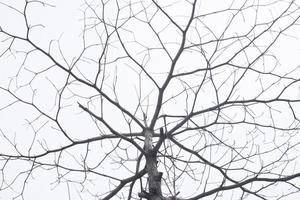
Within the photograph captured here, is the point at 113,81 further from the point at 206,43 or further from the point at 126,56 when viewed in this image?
the point at 206,43

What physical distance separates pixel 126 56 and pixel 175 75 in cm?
52

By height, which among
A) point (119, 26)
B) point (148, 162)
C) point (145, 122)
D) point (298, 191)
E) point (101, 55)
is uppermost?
point (119, 26)

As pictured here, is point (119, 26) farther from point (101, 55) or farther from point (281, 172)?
point (281, 172)

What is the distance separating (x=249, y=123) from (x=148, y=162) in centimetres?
116

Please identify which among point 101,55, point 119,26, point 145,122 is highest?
point 119,26

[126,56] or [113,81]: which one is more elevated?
[126,56]

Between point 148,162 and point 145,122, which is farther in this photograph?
point 145,122

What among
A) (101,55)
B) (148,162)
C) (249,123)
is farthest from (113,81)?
(249,123)

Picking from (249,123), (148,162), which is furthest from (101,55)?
(249,123)

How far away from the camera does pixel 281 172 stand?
439cm

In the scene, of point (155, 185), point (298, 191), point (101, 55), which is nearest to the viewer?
point (155, 185)

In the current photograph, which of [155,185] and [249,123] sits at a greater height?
[249,123]

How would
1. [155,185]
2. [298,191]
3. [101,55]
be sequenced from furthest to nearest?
[101,55], [298,191], [155,185]

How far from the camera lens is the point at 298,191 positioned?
4.27 m
